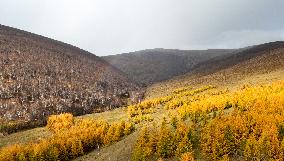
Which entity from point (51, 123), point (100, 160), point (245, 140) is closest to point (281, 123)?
point (245, 140)

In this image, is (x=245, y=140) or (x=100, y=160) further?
(x=100, y=160)

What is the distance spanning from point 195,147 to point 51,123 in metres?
101

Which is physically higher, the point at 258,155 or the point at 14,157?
the point at 258,155

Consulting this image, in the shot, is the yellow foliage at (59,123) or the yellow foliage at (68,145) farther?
the yellow foliage at (59,123)

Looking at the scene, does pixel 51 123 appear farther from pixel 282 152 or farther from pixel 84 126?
pixel 282 152

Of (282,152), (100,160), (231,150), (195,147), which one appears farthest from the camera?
(100,160)

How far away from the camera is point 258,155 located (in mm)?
87812

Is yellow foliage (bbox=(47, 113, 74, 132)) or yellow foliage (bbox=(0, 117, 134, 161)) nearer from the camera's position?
yellow foliage (bbox=(0, 117, 134, 161))

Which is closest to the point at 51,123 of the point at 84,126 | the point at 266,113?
the point at 84,126

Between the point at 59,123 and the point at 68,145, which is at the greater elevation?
the point at 68,145

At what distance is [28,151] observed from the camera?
137125mm

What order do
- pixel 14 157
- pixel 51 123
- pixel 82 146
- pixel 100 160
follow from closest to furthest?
pixel 100 160, pixel 14 157, pixel 82 146, pixel 51 123

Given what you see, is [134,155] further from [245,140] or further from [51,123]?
[51,123]

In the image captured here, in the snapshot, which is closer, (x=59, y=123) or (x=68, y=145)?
(x=68, y=145)
